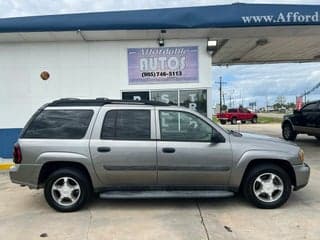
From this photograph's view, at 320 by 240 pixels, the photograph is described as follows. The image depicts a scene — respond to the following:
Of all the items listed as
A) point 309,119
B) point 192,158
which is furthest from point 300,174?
point 309,119

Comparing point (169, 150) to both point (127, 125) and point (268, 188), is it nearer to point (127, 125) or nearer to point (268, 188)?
point (127, 125)

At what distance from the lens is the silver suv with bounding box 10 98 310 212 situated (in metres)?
7.20

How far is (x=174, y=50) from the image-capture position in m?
13.0

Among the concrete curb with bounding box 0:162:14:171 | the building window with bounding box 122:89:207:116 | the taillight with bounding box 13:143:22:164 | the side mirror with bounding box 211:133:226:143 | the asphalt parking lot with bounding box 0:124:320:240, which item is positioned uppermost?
the building window with bounding box 122:89:207:116

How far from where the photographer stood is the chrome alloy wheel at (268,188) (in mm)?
7273

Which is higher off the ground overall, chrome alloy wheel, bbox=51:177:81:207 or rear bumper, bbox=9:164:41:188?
rear bumper, bbox=9:164:41:188

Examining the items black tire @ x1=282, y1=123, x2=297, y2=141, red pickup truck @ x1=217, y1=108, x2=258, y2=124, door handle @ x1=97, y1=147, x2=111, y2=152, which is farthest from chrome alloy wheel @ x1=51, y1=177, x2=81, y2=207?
red pickup truck @ x1=217, y1=108, x2=258, y2=124

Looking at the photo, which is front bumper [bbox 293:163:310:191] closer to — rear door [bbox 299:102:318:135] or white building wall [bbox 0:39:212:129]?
white building wall [bbox 0:39:212:129]

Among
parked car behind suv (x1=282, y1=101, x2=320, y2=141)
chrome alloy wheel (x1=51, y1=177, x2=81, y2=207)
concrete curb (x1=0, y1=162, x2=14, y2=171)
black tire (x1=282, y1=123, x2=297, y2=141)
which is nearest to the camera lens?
chrome alloy wheel (x1=51, y1=177, x2=81, y2=207)

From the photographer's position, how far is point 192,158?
7.17 meters

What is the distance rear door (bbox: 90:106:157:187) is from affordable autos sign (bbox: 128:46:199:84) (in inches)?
224

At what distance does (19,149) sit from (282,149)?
4.42m

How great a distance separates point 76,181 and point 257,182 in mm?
3029

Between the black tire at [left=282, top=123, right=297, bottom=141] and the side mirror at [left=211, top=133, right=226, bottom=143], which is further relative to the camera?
the black tire at [left=282, top=123, right=297, bottom=141]
